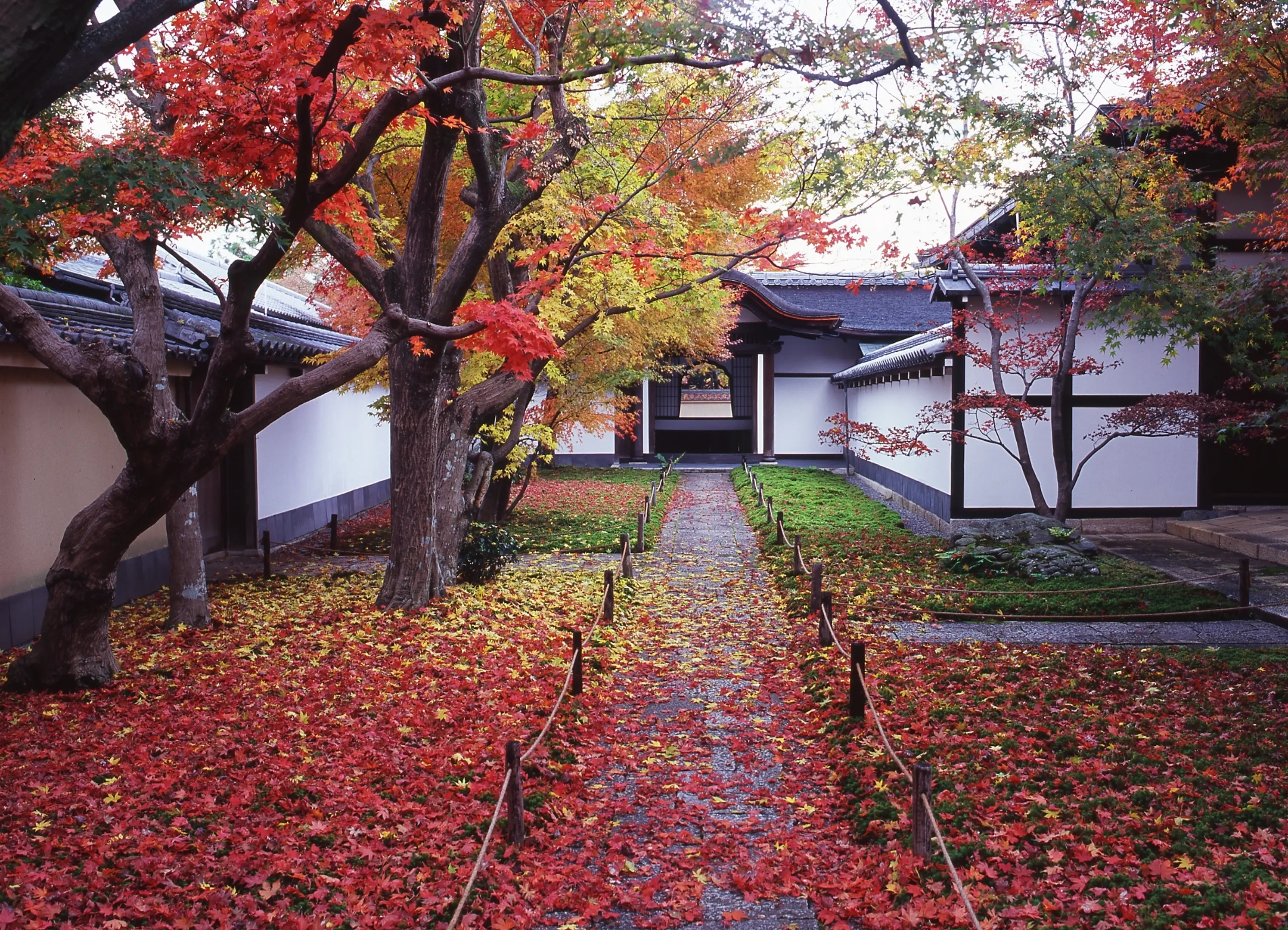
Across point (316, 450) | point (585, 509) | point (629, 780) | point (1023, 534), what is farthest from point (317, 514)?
point (629, 780)

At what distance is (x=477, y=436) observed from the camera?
15.1 metres

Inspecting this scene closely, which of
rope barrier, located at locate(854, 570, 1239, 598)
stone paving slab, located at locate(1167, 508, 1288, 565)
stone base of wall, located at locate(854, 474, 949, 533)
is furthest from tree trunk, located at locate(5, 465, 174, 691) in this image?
stone paving slab, located at locate(1167, 508, 1288, 565)

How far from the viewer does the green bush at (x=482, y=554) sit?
12500 millimetres

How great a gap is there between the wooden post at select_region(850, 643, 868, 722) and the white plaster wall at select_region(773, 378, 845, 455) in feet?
77.5

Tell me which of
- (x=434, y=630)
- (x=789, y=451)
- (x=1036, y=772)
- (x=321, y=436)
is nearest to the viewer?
(x=1036, y=772)

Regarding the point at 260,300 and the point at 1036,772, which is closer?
the point at 1036,772

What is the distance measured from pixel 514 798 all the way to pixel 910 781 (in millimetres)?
2475

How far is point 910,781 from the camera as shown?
5824mm

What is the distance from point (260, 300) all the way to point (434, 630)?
13.4 meters

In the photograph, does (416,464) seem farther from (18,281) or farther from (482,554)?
(18,281)

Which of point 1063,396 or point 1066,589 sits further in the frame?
point 1063,396

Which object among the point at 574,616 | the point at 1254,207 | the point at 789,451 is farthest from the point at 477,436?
the point at 789,451

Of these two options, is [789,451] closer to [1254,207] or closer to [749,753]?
[1254,207]

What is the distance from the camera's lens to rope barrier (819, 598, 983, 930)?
4.09 metres
